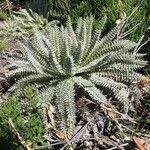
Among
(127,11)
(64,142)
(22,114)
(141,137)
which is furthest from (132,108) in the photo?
(127,11)

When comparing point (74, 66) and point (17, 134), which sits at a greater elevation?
point (74, 66)

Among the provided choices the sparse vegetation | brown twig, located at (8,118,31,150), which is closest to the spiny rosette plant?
the sparse vegetation

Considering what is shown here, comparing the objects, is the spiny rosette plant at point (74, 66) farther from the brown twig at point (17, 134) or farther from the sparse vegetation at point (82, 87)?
the brown twig at point (17, 134)

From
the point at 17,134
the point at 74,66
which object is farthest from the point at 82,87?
the point at 17,134

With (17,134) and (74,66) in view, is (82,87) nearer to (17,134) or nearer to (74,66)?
(74,66)

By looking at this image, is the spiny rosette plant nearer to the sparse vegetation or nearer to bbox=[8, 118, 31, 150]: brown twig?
the sparse vegetation

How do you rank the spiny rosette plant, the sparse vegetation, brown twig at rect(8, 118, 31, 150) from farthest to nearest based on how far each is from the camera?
the spiny rosette plant
the sparse vegetation
brown twig at rect(8, 118, 31, 150)

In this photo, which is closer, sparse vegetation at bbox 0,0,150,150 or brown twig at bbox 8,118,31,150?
brown twig at bbox 8,118,31,150

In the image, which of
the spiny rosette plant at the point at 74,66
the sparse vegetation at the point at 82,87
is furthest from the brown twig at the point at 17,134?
the spiny rosette plant at the point at 74,66
